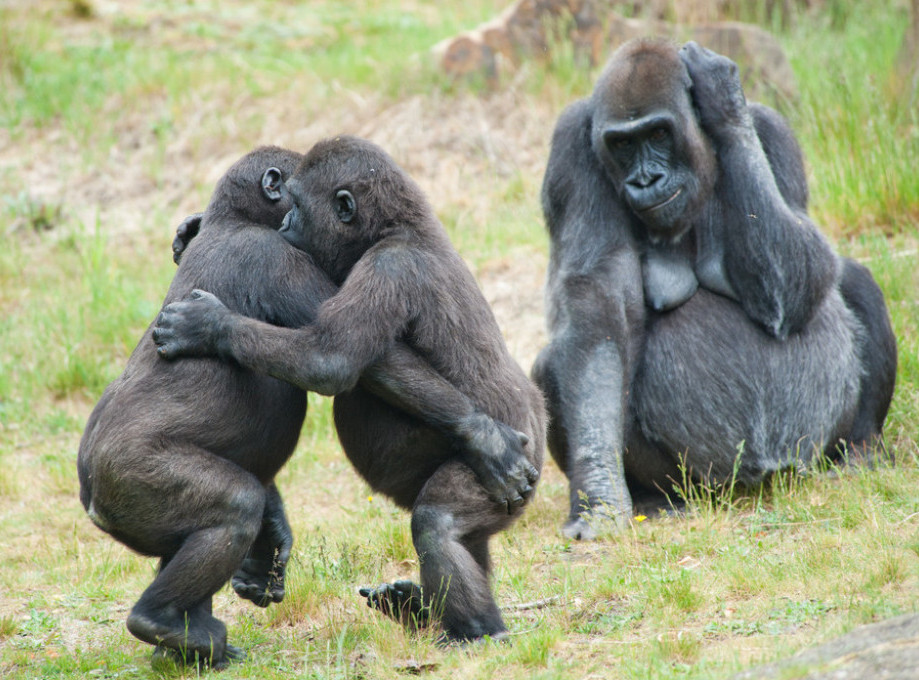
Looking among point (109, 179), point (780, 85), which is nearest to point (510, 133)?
point (780, 85)

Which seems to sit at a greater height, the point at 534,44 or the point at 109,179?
the point at 534,44

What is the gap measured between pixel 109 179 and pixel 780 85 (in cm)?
557

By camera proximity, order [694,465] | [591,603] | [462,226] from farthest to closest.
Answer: [462,226], [694,465], [591,603]

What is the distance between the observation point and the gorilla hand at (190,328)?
11.8ft

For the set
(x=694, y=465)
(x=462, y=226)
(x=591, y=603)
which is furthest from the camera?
(x=462, y=226)

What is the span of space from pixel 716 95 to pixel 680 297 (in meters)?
0.91

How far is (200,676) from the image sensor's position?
3488 mm

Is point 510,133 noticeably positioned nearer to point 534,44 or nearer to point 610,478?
point 534,44

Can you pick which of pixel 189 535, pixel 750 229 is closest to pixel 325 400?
pixel 750 229

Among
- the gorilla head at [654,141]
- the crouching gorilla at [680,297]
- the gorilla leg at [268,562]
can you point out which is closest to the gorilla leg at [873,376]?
the crouching gorilla at [680,297]

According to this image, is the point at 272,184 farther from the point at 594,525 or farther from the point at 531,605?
the point at 594,525

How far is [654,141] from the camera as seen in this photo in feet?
16.3

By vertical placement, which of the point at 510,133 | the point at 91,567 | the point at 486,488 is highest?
the point at 510,133

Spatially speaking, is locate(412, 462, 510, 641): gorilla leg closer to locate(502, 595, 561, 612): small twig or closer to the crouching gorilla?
locate(502, 595, 561, 612): small twig
